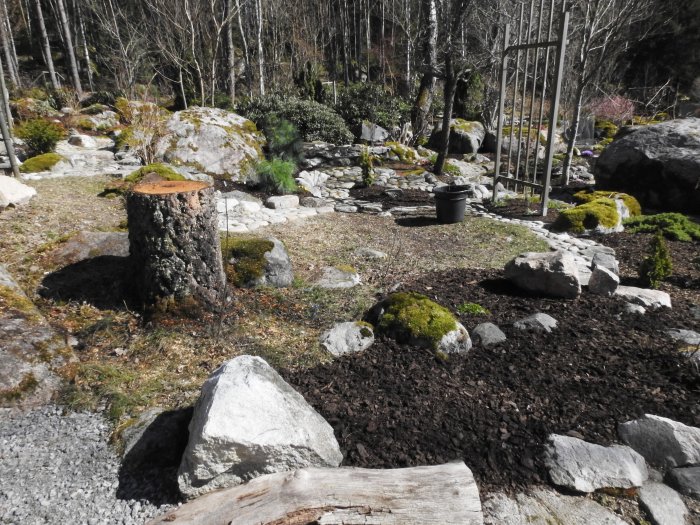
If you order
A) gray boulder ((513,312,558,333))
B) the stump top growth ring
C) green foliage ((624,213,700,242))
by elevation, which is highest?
the stump top growth ring

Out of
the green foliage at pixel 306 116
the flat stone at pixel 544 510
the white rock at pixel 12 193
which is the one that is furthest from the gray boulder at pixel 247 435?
the green foliage at pixel 306 116

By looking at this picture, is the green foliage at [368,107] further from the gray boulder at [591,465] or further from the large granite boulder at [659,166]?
the gray boulder at [591,465]

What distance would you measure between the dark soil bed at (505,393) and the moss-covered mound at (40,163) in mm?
7848

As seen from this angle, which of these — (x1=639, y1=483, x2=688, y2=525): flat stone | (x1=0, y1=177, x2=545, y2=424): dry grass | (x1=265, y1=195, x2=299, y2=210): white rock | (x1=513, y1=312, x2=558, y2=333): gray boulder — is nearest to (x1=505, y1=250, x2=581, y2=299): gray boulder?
(x1=513, y1=312, x2=558, y2=333): gray boulder

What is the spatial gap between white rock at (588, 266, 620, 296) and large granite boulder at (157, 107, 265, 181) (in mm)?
6390

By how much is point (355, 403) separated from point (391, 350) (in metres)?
0.65

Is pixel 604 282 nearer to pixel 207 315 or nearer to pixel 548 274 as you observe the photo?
pixel 548 274

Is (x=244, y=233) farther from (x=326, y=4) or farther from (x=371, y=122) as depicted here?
(x=326, y=4)

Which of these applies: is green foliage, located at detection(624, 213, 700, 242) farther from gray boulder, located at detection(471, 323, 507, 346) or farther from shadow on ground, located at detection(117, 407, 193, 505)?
shadow on ground, located at detection(117, 407, 193, 505)

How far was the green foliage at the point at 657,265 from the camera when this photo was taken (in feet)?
15.4

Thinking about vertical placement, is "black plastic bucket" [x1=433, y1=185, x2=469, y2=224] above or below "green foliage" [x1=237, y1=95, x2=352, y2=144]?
below

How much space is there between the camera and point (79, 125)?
47.8 feet

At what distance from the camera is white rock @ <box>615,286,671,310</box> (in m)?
4.18

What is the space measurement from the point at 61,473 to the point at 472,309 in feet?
10.3
